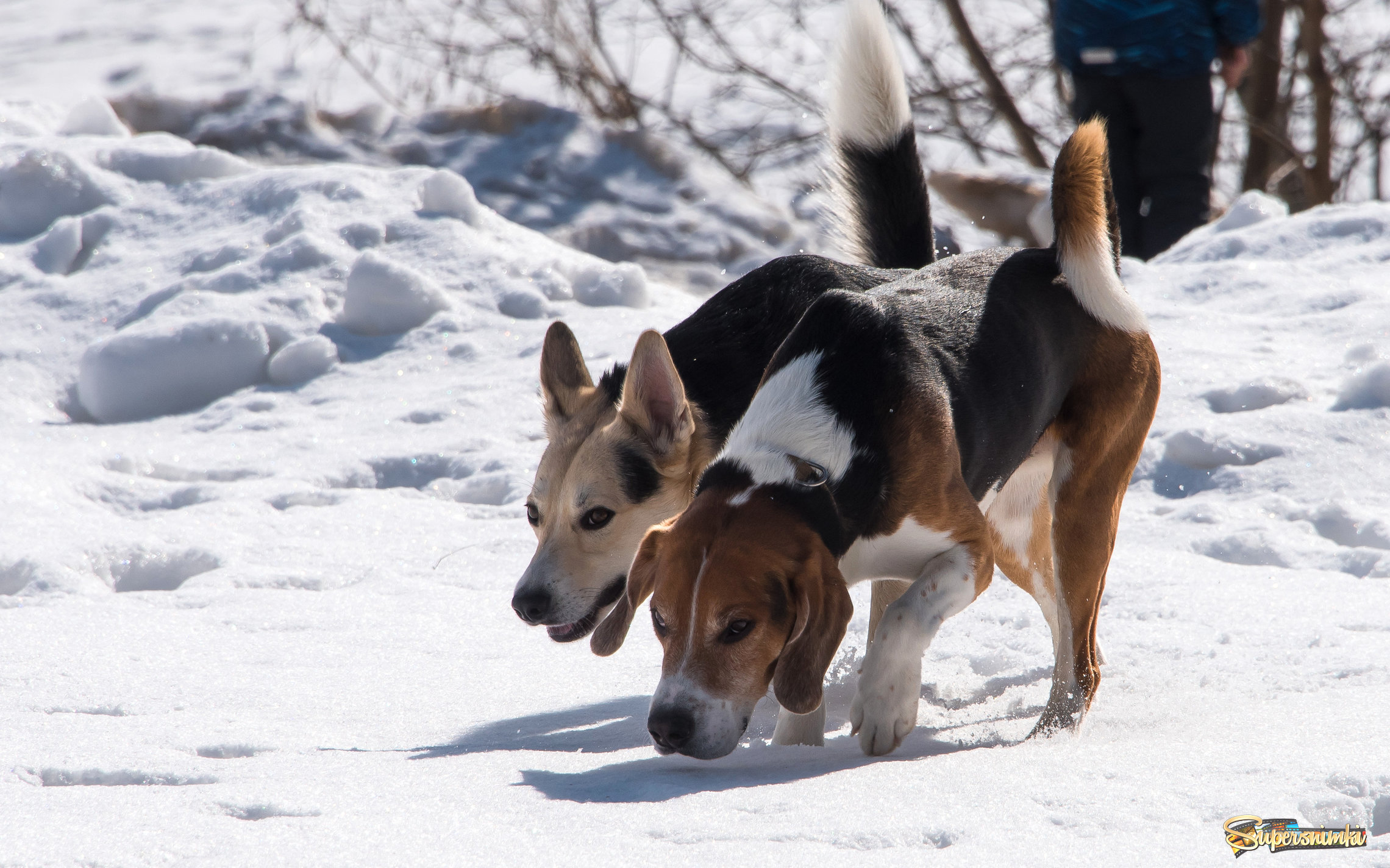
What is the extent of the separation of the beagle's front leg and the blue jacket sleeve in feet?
17.0

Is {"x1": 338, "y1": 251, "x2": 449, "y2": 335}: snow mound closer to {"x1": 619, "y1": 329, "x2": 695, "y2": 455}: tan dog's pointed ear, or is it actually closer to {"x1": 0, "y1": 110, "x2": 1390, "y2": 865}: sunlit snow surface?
{"x1": 0, "y1": 110, "x2": 1390, "y2": 865}: sunlit snow surface

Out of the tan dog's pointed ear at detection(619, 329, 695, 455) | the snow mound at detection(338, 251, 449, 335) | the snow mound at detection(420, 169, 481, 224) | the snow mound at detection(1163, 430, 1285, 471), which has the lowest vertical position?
the snow mound at detection(1163, 430, 1285, 471)

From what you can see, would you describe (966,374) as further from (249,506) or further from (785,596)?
(249,506)

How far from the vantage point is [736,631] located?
247 centimetres

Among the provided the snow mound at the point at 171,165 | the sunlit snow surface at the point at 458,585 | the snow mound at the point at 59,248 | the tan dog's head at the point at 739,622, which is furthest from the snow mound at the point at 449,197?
the tan dog's head at the point at 739,622

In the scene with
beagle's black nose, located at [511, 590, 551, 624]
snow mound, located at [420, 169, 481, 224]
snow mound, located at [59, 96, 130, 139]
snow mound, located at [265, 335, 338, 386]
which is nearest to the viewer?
beagle's black nose, located at [511, 590, 551, 624]

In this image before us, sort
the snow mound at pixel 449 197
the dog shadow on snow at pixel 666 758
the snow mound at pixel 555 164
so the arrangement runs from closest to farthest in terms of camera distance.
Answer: the dog shadow on snow at pixel 666 758
the snow mound at pixel 449 197
the snow mound at pixel 555 164

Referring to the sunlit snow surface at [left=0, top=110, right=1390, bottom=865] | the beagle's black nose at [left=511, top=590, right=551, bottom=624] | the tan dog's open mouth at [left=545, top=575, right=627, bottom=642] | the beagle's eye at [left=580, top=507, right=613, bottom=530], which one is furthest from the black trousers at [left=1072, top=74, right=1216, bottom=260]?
the beagle's black nose at [left=511, top=590, right=551, bottom=624]

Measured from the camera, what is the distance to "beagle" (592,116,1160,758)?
248cm

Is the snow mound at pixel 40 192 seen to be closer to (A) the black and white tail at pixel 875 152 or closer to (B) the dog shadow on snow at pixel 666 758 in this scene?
(A) the black and white tail at pixel 875 152

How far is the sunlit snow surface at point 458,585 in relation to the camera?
6.60 feet

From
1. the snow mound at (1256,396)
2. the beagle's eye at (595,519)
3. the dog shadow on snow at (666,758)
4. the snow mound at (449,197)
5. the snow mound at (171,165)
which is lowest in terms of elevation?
the dog shadow on snow at (666,758)

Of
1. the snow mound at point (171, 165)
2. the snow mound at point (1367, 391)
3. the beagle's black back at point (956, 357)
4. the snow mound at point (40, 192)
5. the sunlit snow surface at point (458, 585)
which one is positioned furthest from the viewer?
the snow mound at point (171, 165)

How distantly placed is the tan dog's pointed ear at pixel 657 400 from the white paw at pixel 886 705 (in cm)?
106
